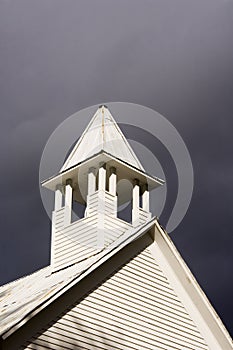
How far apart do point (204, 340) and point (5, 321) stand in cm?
693

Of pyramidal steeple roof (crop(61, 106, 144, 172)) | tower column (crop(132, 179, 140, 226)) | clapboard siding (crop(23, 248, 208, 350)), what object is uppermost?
pyramidal steeple roof (crop(61, 106, 144, 172))

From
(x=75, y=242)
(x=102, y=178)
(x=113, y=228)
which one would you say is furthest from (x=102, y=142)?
(x=75, y=242)

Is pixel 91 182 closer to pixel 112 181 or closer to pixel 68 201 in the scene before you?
pixel 112 181

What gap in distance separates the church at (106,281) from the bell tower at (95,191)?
0.04 meters

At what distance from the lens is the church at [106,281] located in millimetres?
15531

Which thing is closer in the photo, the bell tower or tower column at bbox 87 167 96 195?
the bell tower

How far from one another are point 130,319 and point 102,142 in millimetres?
7943

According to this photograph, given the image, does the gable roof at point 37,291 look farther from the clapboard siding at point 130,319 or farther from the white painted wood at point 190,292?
the white painted wood at point 190,292

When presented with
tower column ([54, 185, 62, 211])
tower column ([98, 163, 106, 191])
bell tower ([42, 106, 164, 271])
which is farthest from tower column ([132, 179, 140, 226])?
tower column ([54, 185, 62, 211])

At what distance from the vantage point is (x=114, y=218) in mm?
21250

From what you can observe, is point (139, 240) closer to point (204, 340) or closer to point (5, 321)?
point (204, 340)

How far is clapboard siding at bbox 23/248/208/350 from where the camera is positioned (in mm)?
15672

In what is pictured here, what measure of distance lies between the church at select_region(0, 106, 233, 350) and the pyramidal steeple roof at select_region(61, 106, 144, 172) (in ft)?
0.18

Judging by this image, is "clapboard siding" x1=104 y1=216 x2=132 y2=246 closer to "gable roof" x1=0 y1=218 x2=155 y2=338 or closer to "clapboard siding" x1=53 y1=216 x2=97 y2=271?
"clapboard siding" x1=53 y1=216 x2=97 y2=271
